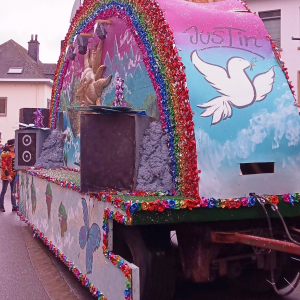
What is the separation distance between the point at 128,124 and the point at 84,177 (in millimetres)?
722

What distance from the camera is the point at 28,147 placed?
11.2 metres

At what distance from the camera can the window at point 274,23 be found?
21.5 m

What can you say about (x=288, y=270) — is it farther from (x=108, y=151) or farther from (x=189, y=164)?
(x=108, y=151)

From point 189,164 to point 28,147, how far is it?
699cm

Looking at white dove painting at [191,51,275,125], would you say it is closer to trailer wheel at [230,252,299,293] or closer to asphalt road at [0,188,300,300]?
trailer wheel at [230,252,299,293]

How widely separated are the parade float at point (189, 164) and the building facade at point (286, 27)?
1580 cm

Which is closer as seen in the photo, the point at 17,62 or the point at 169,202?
the point at 169,202

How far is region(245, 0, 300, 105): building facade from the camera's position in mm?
21031

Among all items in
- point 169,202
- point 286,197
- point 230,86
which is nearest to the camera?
point 169,202

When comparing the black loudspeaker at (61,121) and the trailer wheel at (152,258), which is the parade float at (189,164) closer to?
the trailer wheel at (152,258)

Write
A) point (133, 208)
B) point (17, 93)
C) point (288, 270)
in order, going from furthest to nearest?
point (17, 93), point (288, 270), point (133, 208)

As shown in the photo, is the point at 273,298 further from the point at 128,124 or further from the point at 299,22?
the point at 299,22

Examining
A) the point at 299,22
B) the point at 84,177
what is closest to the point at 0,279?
the point at 84,177

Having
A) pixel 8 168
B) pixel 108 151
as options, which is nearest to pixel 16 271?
pixel 108 151
